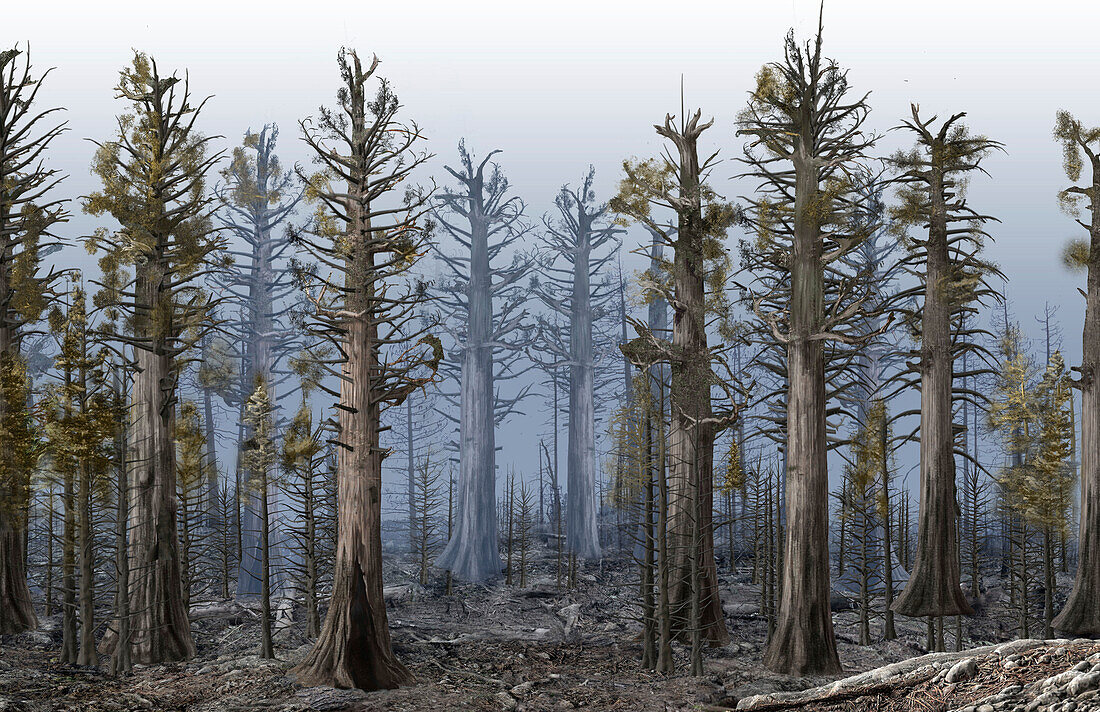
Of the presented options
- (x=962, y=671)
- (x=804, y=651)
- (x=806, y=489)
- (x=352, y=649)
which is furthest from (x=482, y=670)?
(x=962, y=671)

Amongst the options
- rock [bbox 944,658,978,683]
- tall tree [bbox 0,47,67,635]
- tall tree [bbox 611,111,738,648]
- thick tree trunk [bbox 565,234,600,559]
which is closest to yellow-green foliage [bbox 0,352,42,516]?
tall tree [bbox 0,47,67,635]

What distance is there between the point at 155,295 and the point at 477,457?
1545 cm

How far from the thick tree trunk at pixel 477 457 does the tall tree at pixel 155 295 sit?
14.1m

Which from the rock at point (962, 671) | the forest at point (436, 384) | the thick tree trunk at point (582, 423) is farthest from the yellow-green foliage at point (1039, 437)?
the thick tree trunk at point (582, 423)

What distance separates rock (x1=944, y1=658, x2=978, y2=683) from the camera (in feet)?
25.0

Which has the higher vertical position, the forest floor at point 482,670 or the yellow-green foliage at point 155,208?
the yellow-green foliage at point 155,208

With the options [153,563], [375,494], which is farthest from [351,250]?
[153,563]

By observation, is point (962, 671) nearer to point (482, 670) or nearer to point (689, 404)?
point (689, 404)

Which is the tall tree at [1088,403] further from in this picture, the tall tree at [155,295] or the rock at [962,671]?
the tall tree at [155,295]

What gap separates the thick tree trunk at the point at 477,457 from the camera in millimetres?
29016

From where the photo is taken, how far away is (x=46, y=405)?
1680cm

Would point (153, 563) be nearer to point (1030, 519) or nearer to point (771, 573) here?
point (771, 573)

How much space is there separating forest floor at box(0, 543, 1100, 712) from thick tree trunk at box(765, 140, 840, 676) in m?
0.52

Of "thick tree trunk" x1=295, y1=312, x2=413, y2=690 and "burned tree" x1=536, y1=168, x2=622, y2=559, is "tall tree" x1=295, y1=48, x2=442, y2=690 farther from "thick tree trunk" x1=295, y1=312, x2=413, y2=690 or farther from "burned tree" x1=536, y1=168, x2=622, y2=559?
"burned tree" x1=536, y1=168, x2=622, y2=559
